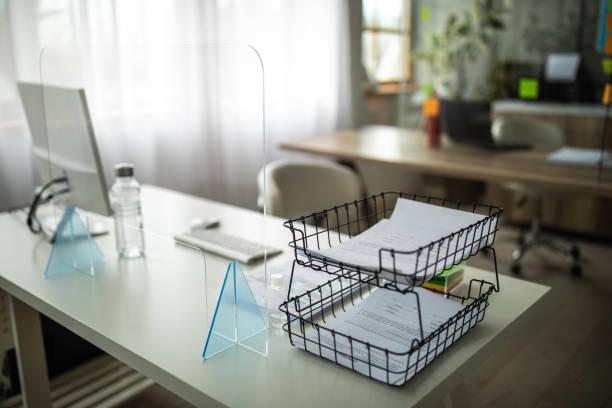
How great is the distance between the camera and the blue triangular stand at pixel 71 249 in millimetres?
1493

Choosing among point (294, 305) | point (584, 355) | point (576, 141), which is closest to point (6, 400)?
point (294, 305)

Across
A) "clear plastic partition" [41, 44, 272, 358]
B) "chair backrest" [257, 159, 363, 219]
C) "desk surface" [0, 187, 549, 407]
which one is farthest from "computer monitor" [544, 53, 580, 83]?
"desk surface" [0, 187, 549, 407]

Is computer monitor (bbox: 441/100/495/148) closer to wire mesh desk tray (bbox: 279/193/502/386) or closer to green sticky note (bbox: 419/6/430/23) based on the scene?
wire mesh desk tray (bbox: 279/193/502/386)

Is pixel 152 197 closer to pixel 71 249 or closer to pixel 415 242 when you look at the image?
pixel 71 249

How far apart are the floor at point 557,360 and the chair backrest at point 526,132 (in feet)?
2.52

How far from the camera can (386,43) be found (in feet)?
16.7

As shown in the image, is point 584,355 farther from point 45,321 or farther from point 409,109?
point 409,109

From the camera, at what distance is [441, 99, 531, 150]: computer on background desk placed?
3.11 m

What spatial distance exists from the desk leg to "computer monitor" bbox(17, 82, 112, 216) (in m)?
0.35

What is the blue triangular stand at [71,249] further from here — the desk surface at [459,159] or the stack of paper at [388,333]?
the desk surface at [459,159]

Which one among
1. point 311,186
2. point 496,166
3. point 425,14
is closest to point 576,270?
point 496,166

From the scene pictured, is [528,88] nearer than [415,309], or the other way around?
[415,309]

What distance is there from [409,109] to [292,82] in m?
1.56

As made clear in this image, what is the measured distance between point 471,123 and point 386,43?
218cm
